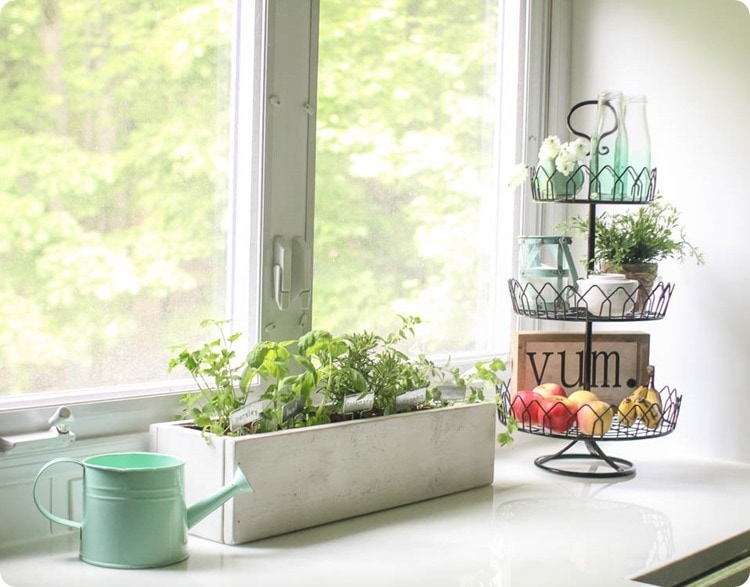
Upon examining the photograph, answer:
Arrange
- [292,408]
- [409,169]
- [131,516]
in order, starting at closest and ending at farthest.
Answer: [131,516], [292,408], [409,169]

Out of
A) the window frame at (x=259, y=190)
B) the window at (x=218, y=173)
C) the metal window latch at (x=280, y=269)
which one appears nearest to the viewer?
the window at (x=218, y=173)

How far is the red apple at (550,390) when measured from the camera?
2066 mm

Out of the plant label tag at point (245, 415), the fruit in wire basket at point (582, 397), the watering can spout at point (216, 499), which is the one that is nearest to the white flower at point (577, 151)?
the fruit in wire basket at point (582, 397)

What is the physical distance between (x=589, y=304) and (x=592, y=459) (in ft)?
1.30

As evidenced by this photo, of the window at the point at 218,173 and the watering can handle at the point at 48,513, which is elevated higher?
the window at the point at 218,173

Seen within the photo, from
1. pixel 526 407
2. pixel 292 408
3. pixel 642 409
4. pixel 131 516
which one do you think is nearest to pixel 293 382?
pixel 292 408

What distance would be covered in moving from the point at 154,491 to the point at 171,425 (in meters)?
0.23

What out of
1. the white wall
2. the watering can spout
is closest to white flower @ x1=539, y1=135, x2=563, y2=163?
the white wall

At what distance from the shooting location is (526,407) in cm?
202

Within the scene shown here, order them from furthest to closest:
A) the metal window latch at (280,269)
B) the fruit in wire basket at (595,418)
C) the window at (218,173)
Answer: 1. the fruit in wire basket at (595,418)
2. the metal window latch at (280,269)
3. the window at (218,173)

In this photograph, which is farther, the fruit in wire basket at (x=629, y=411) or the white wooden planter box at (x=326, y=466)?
the fruit in wire basket at (x=629, y=411)

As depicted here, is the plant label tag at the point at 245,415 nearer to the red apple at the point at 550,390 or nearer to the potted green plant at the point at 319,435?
the potted green plant at the point at 319,435

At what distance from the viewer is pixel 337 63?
2023 millimetres

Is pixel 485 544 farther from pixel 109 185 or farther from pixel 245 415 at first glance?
pixel 109 185
